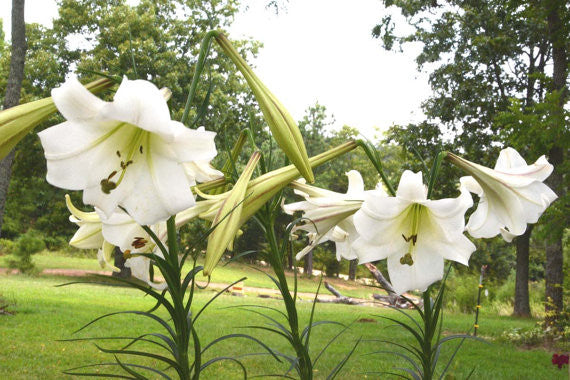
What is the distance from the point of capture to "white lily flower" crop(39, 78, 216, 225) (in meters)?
0.54

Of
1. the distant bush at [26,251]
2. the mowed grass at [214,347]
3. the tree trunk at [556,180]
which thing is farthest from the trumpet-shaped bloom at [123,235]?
the distant bush at [26,251]

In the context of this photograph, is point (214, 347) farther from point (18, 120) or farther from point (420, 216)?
point (18, 120)

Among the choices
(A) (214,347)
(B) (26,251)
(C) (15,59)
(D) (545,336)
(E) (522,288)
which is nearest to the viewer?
(A) (214,347)

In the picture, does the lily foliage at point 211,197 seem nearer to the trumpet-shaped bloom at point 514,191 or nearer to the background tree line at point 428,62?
the trumpet-shaped bloom at point 514,191

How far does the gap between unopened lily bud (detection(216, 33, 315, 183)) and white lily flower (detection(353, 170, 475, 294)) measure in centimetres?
22

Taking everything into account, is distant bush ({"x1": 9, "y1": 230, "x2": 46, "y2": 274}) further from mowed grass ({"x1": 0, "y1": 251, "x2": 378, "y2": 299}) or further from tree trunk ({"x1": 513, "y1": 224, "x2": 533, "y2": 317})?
tree trunk ({"x1": 513, "y1": 224, "x2": 533, "y2": 317})

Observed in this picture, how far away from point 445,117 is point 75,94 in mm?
11506

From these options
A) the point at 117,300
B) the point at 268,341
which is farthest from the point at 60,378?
the point at 117,300

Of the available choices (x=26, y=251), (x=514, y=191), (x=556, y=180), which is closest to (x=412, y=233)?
(x=514, y=191)

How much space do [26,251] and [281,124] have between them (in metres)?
14.0

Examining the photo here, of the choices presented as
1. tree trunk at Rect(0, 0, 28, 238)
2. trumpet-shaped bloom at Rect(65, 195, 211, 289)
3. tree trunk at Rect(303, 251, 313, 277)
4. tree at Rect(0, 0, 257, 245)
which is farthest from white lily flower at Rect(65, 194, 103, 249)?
tree trunk at Rect(303, 251, 313, 277)

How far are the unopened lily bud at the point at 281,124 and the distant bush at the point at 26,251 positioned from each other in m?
13.3

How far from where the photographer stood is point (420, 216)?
0.92 m

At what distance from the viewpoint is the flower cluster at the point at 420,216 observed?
82 centimetres
